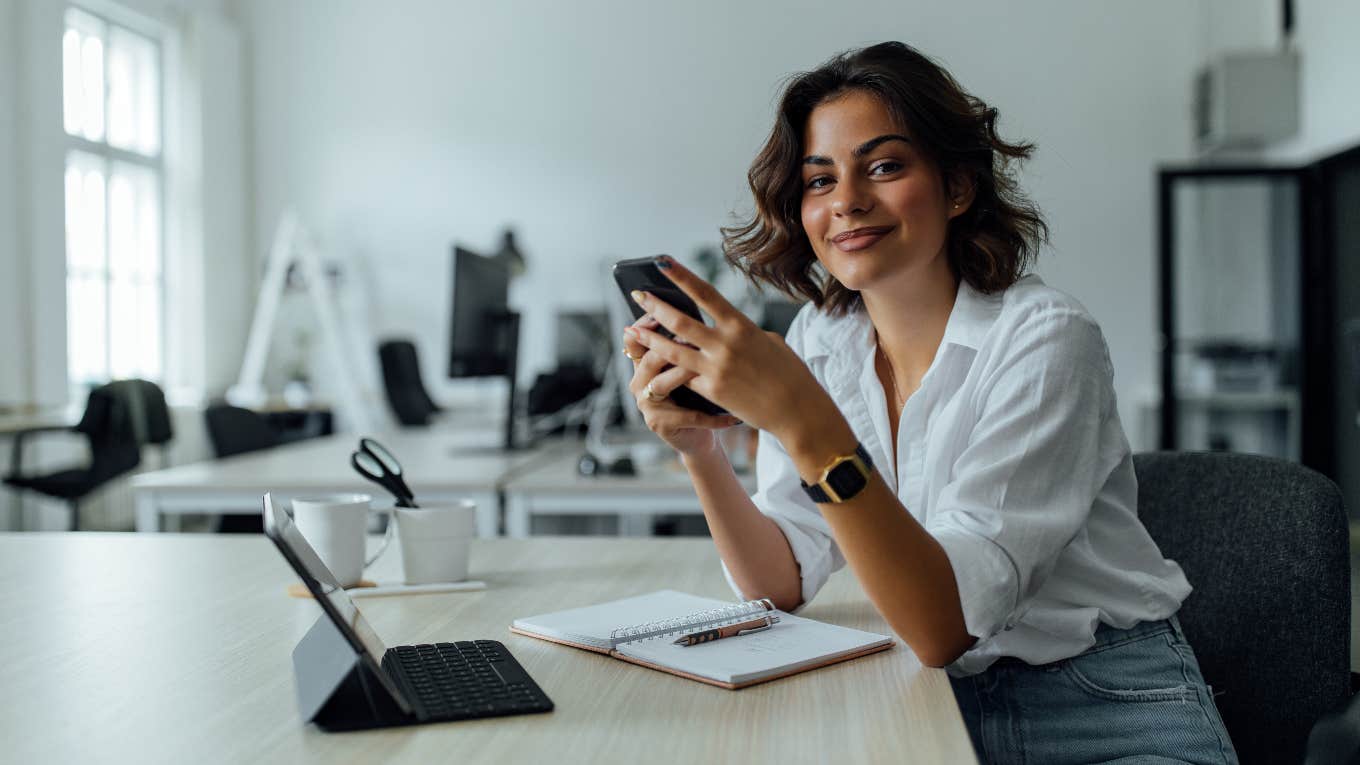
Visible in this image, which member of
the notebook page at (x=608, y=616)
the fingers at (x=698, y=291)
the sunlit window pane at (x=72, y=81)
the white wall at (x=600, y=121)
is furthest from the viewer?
the white wall at (x=600, y=121)

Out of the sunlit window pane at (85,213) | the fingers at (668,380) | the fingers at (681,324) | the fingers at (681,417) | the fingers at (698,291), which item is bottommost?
the fingers at (681,417)

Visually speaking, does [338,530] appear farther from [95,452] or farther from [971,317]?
[95,452]

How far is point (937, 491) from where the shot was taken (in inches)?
45.3

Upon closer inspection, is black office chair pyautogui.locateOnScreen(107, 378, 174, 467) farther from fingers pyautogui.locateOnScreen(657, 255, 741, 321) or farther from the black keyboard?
fingers pyautogui.locateOnScreen(657, 255, 741, 321)

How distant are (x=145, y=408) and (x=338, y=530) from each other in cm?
376

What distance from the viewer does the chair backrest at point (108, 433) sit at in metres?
4.30

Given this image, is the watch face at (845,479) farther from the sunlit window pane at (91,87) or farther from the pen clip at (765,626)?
the sunlit window pane at (91,87)

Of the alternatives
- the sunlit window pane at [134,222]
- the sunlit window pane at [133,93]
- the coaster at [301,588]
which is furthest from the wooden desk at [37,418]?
the coaster at [301,588]

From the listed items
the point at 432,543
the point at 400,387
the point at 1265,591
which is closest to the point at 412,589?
the point at 432,543

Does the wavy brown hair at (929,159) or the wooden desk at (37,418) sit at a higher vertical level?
the wavy brown hair at (929,159)

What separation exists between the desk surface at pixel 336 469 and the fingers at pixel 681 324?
4.98 ft

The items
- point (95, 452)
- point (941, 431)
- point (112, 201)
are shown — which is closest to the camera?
point (941, 431)

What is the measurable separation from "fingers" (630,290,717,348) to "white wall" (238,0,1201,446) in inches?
205

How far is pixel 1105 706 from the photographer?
1.08 m
